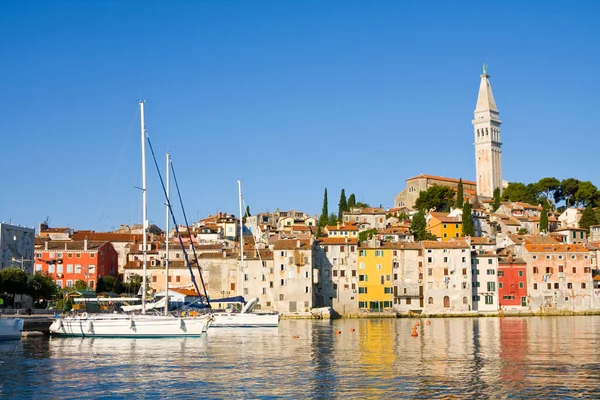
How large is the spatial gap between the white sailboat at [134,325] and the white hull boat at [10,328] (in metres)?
2.30

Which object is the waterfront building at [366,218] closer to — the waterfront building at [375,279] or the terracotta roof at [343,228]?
the terracotta roof at [343,228]

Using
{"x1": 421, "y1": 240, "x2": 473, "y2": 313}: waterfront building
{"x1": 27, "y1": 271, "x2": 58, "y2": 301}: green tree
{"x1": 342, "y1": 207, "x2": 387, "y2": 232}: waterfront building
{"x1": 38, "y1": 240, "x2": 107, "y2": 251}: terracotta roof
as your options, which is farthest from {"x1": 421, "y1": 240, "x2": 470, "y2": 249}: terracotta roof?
{"x1": 27, "y1": 271, "x2": 58, "y2": 301}: green tree

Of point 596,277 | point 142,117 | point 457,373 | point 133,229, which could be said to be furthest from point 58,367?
point 133,229

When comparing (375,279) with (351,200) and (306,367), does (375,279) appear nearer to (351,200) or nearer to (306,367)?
(351,200)

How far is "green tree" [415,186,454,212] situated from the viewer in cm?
12488

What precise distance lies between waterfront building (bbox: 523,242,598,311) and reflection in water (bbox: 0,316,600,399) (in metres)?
35.6

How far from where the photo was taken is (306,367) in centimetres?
3080

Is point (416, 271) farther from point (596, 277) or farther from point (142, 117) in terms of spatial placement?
point (142, 117)

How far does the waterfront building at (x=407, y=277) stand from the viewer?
263 ft

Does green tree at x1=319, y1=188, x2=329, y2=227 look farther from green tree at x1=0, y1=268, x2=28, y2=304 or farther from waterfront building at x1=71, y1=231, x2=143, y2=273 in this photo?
green tree at x1=0, y1=268, x2=28, y2=304

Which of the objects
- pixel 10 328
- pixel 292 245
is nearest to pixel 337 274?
pixel 292 245

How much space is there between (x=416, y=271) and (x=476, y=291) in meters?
6.76

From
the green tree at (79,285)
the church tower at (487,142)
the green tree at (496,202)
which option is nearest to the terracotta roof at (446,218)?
the green tree at (496,202)

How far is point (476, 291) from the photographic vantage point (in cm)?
8119
